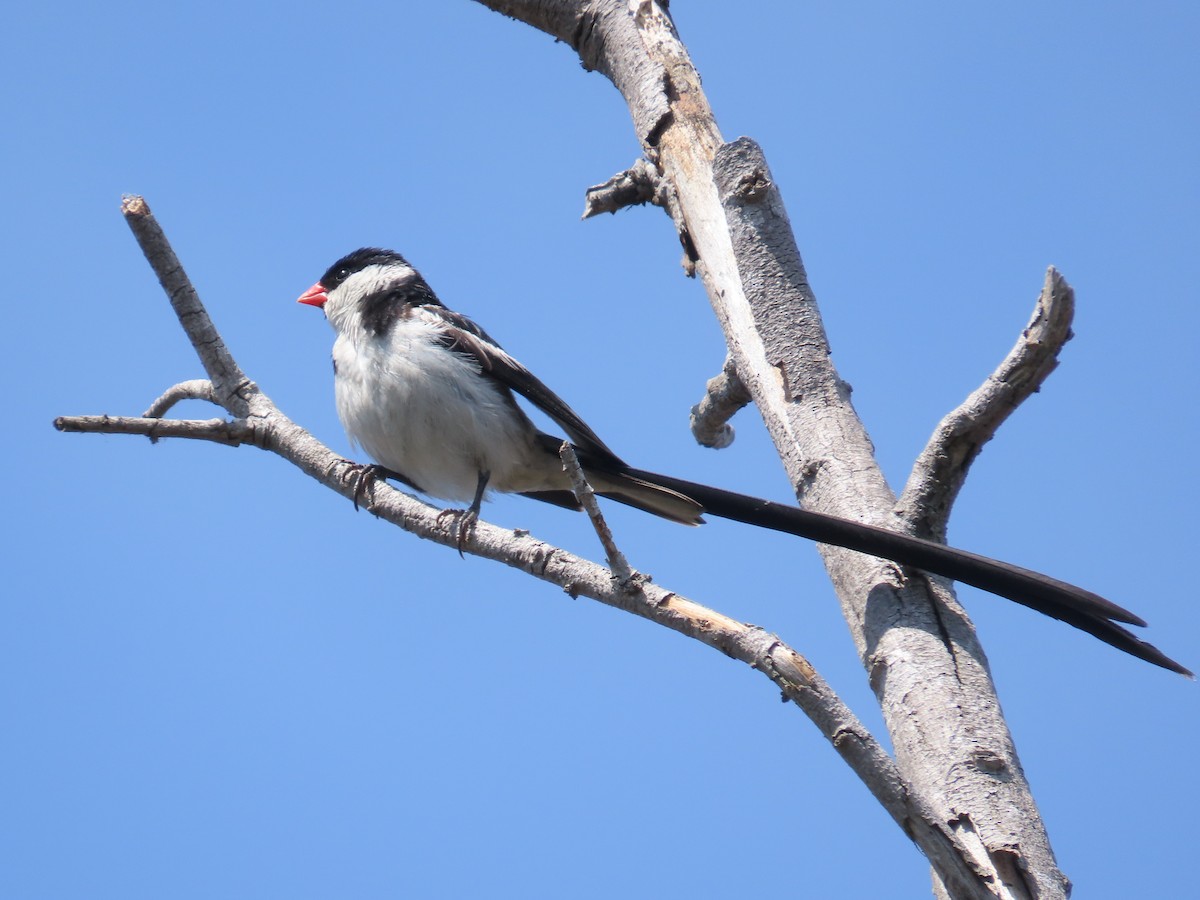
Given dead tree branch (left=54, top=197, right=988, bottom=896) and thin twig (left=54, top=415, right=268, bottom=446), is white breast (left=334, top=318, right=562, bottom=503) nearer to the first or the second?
dead tree branch (left=54, top=197, right=988, bottom=896)

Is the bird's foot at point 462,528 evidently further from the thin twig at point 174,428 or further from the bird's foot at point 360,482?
the thin twig at point 174,428

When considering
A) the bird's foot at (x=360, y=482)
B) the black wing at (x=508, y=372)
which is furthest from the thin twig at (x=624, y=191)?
the bird's foot at (x=360, y=482)

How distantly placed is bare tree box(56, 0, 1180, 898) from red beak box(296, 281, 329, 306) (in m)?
1.59

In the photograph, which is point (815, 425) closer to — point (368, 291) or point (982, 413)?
point (982, 413)

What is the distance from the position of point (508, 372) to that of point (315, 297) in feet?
4.38

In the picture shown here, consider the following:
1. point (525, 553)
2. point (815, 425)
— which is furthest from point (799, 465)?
point (525, 553)

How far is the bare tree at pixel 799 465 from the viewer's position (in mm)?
2330

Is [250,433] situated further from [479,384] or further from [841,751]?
[841,751]

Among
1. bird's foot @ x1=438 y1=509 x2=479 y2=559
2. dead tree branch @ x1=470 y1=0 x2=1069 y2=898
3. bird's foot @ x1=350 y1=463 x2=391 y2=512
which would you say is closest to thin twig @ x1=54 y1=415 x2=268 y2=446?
bird's foot @ x1=350 y1=463 x2=391 y2=512

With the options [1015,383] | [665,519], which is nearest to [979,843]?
[1015,383]

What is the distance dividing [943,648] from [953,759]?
1.27ft

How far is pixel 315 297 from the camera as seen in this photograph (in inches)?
215

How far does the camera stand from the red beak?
17.8ft

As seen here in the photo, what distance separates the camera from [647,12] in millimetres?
4551
